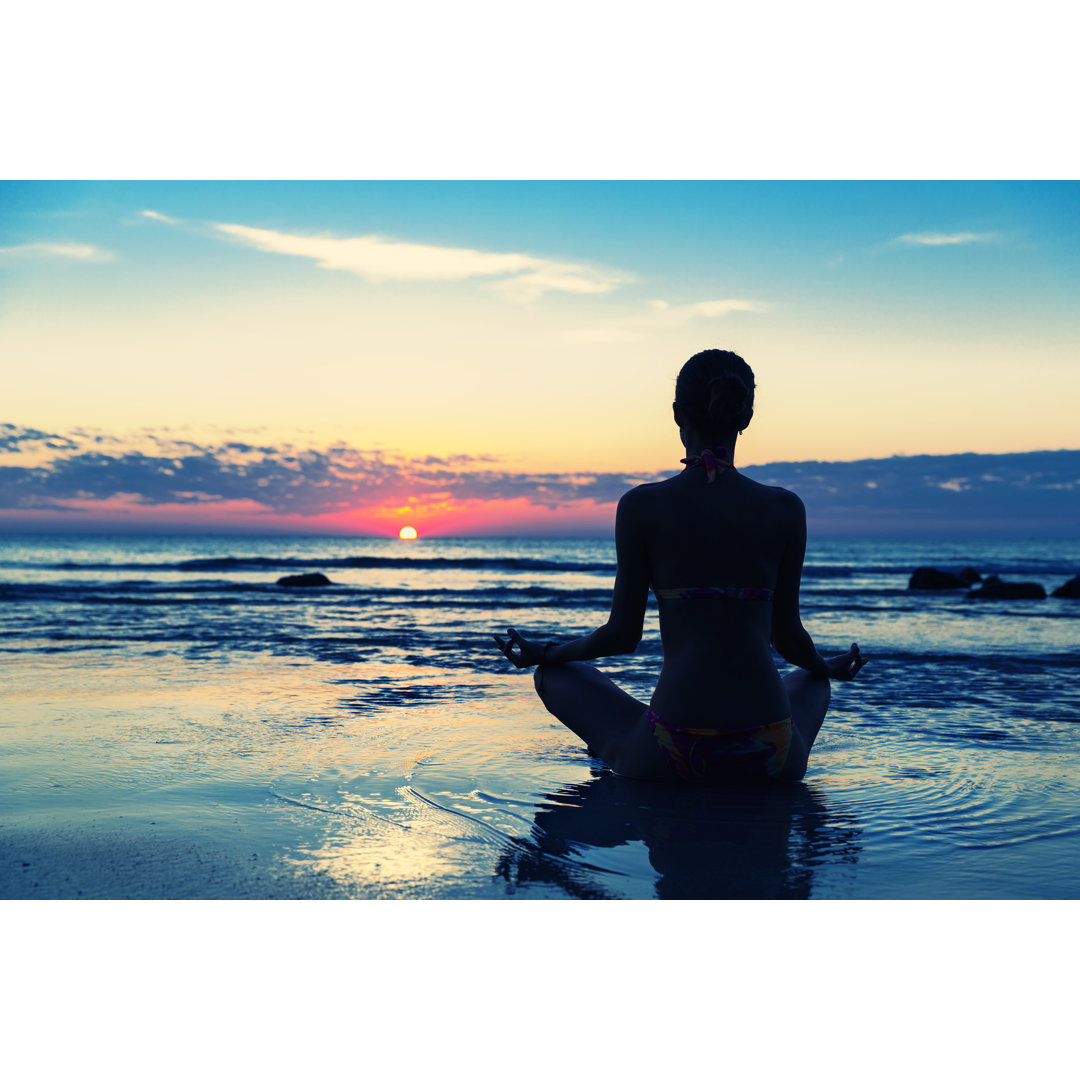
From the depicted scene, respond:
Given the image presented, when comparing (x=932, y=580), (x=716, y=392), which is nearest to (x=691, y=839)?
(x=716, y=392)

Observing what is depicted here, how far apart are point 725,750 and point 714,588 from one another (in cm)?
63

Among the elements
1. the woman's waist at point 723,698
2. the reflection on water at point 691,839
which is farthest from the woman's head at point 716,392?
the reflection on water at point 691,839

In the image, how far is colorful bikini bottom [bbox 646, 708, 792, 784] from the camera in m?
3.31

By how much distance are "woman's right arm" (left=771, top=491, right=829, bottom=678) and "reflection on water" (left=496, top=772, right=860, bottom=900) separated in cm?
59

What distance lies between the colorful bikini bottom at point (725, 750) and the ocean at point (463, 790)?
0.13 metres

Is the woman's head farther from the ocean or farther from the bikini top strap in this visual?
the ocean

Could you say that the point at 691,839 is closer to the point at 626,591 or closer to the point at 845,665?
the point at 626,591

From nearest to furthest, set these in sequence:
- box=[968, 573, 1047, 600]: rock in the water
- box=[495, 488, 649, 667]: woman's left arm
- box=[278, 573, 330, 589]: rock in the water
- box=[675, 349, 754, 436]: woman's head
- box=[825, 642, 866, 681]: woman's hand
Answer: box=[675, 349, 754, 436]: woman's head < box=[495, 488, 649, 667]: woman's left arm < box=[825, 642, 866, 681]: woman's hand < box=[968, 573, 1047, 600]: rock in the water < box=[278, 573, 330, 589]: rock in the water

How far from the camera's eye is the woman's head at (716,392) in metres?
3.16

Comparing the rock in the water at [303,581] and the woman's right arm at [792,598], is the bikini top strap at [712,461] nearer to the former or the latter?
the woman's right arm at [792,598]

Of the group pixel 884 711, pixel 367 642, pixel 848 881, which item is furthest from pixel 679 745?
pixel 367 642

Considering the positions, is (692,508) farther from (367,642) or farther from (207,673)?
(367,642)

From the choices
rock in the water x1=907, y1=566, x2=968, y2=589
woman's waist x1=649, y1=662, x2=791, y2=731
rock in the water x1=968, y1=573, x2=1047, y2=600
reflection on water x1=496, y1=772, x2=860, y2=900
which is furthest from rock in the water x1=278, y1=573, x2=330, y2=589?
woman's waist x1=649, y1=662, x2=791, y2=731

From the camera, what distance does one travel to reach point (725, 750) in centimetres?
332
